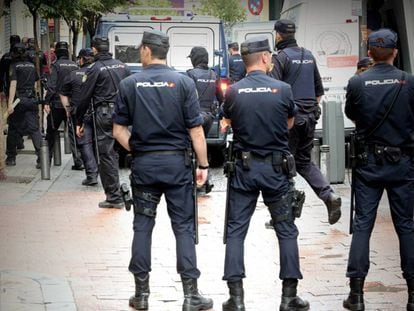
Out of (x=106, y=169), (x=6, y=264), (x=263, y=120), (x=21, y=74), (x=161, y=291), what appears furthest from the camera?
(x=21, y=74)

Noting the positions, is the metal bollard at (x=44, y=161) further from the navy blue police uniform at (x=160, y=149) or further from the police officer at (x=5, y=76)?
the navy blue police uniform at (x=160, y=149)

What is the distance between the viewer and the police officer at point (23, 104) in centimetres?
1506

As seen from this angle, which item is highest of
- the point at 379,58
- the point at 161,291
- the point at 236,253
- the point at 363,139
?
the point at 379,58

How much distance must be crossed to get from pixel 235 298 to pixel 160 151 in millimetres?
1200

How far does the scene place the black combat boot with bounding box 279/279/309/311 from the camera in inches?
259

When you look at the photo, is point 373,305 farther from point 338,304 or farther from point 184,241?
point 184,241

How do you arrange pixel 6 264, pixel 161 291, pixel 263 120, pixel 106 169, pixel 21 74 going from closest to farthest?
pixel 263 120 < pixel 161 291 < pixel 6 264 < pixel 106 169 < pixel 21 74

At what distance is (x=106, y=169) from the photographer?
11.4m

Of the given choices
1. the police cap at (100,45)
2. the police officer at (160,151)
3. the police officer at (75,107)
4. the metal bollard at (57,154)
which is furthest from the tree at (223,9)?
the police officer at (160,151)

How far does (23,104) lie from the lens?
1508cm

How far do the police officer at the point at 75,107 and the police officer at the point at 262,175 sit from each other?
6046 mm

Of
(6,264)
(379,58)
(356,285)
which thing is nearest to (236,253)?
(356,285)

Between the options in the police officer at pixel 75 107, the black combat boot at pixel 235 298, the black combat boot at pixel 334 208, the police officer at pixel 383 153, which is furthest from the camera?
the police officer at pixel 75 107

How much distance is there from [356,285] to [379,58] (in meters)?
1.69
